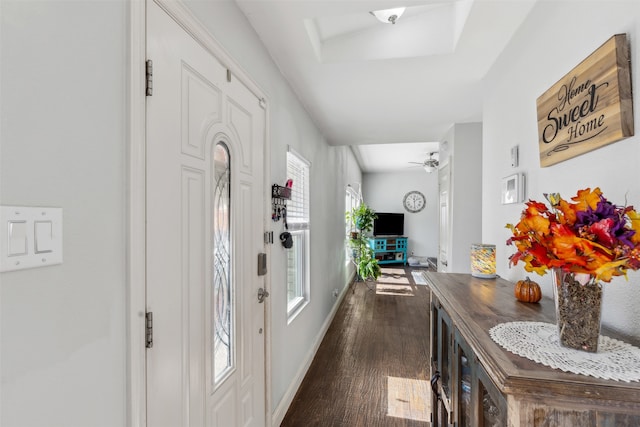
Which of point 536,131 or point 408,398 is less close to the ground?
point 536,131

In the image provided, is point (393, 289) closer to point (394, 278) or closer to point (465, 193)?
point (394, 278)

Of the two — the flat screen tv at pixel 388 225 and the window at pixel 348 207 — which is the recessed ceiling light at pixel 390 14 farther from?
the flat screen tv at pixel 388 225

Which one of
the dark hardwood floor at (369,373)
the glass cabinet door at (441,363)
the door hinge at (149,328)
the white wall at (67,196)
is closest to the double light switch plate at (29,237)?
the white wall at (67,196)

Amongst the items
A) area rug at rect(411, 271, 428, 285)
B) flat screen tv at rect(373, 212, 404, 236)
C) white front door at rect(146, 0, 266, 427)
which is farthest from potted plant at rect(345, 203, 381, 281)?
white front door at rect(146, 0, 266, 427)

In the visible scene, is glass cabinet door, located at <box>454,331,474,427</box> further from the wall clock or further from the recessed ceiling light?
the wall clock

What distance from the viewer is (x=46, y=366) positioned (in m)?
0.62

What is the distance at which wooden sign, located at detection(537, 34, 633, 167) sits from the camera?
83 centimetres

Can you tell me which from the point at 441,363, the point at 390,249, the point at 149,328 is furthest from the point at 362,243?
the point at 149,328

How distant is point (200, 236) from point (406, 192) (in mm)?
8142

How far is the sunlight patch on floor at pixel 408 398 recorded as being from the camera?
2133mm

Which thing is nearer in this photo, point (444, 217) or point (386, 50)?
point (386, 50)

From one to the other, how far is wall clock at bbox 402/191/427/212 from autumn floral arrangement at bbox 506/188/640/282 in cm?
819

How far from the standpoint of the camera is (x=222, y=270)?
1.36 metres

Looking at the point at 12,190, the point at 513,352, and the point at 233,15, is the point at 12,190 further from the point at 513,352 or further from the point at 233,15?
the point at 233,15
